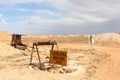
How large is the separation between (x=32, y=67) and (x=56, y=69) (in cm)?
186

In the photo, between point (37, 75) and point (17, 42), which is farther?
point (17, 42)

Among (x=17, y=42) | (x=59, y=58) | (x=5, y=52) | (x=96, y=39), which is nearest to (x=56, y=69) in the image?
(x=59, y=58)

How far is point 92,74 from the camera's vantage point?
21.9m

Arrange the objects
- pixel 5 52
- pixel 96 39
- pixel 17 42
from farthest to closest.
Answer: pixel 96 39
pixel 17 42
pixel 5 52

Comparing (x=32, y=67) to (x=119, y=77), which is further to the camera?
(x=32, y=67)

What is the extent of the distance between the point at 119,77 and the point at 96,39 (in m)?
58.0

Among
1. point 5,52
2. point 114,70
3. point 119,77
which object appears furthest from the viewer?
point 5,52

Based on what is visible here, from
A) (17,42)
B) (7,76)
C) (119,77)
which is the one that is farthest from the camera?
(17,42)

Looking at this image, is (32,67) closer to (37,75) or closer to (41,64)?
(41,64)

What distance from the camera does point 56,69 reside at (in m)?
22.0

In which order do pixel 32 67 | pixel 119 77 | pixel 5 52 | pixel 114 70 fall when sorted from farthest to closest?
pixel 5 52 < pixel 114 70 < pixel 32 67 < pixel 119 77

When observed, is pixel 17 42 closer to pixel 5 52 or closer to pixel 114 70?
pixel 5 52

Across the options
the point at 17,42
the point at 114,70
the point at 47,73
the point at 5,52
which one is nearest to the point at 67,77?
the point at 47,73

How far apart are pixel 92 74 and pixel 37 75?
424 cm
